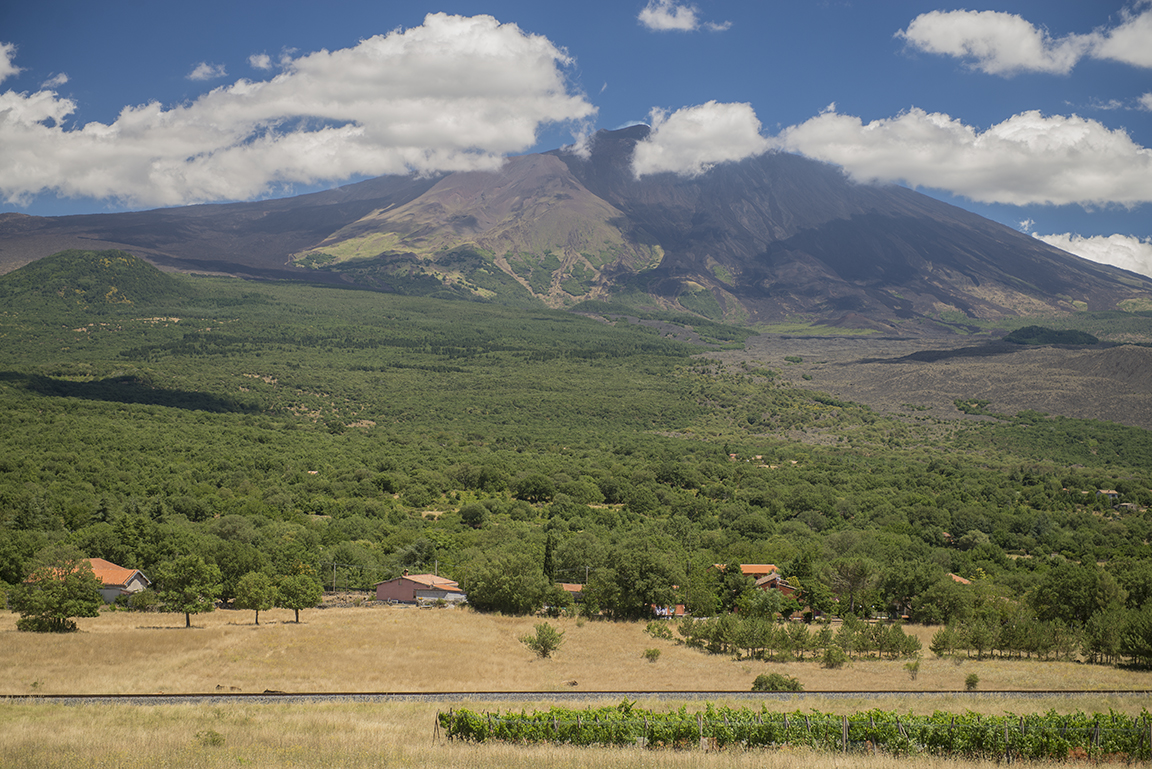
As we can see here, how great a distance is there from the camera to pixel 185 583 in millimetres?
40812

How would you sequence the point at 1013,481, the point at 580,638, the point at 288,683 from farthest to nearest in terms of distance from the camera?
1. the point at 1013,481
2. the point at 580,638
3. the point at 288,683

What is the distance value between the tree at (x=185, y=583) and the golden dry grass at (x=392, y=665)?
3.84 feet

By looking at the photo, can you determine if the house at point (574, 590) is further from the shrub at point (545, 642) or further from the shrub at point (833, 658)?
the shrub at point (833, 658)

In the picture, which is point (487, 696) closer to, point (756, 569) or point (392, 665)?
point (392, 665)

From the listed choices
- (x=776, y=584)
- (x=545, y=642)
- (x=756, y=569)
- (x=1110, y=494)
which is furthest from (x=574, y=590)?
(x=1110, y=494)

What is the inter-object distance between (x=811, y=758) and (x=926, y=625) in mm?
32107

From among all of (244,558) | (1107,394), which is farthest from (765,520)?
(1107,394)

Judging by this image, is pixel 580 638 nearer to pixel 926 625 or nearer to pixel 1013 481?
pixel 926 625

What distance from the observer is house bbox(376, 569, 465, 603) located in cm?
4922

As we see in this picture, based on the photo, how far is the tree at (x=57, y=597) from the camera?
108ft

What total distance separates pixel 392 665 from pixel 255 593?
11.3 meters

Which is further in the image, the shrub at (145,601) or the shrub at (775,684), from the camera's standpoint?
the shrub at (145,601)

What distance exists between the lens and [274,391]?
449 ft

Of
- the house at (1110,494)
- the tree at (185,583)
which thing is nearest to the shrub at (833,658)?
the tree at (185,583)
